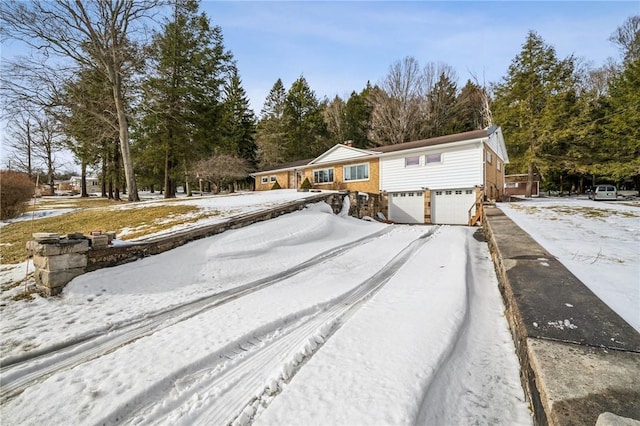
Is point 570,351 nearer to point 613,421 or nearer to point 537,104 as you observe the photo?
point 613,421

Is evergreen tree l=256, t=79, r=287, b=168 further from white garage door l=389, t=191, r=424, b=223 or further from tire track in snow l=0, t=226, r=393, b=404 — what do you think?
tire track in snow l=0, t=226, r=393, b=404

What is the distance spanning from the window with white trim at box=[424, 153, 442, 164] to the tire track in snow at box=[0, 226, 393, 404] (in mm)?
13077

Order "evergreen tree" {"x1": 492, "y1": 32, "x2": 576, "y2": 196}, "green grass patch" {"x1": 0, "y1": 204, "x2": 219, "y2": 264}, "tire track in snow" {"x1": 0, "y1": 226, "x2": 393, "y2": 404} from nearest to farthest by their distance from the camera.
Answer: "tire track in snow" {"x1": 0, "y1": 226, "x2": 393, "y2": 404}, "green grass patch" {"x1": 0, "y1": 204, "x2": 219, "y2": 264}, "evergreen tree" {"x1": 492, "y1": 32, "x2": 576, "y2": 196}

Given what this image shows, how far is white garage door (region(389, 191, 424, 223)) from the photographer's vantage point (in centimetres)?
1520

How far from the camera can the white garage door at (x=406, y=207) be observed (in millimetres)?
15195

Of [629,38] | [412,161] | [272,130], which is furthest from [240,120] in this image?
[629,38]

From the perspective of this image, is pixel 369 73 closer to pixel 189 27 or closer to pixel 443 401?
pixel 189 27

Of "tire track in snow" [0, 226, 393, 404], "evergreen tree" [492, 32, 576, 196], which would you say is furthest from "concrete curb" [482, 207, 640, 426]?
"evergreen tree" [492, 32, 576, 196]

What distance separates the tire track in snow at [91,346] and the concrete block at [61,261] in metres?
1.82

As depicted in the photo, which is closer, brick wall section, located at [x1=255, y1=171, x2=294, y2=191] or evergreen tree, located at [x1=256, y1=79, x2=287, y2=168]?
brick wall section, located at [x1=255, y1=171, x2=294, y2=191]

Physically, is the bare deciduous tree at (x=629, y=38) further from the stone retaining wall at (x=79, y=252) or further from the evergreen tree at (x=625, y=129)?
the stone retaining wall at (x=79, y=252)

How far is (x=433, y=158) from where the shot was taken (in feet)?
47.4

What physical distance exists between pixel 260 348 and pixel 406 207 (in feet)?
47.1

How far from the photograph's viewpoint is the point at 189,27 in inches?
798
